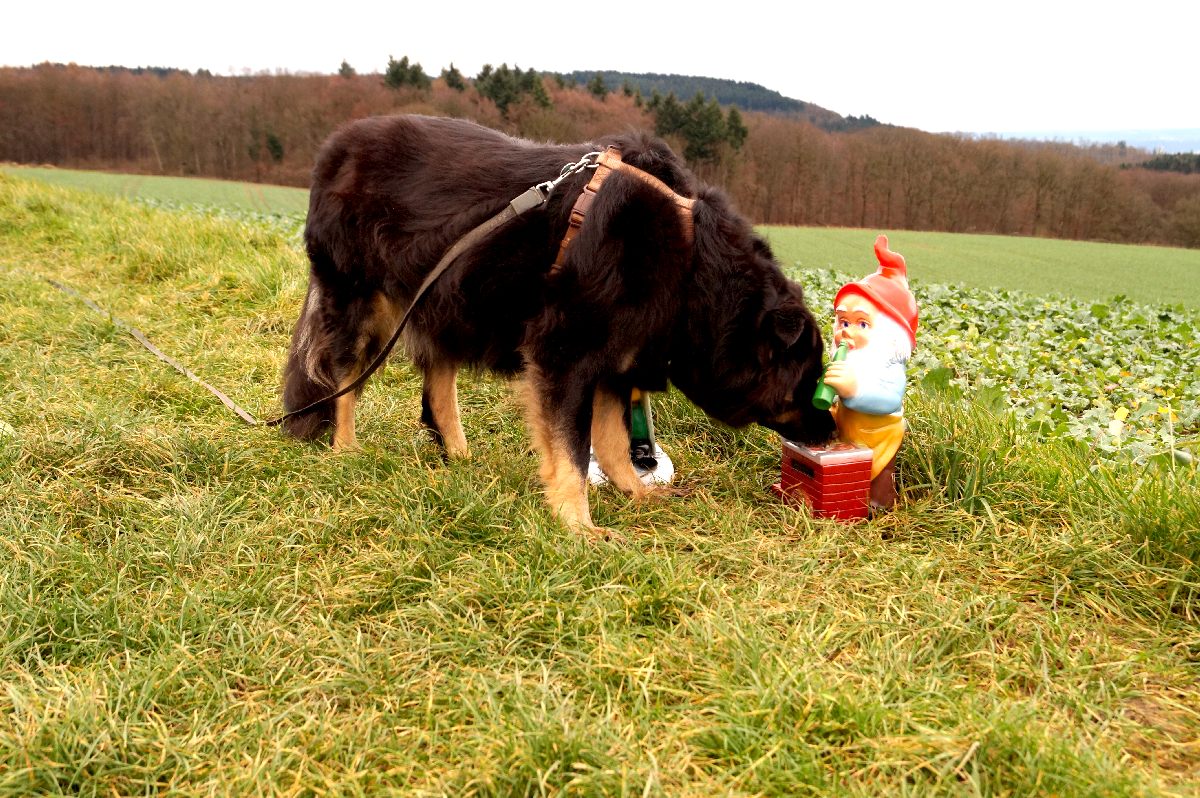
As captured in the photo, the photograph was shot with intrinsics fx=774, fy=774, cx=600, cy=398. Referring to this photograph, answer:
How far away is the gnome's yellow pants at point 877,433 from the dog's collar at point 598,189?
1070 millimetres

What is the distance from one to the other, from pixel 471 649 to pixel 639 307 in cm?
139

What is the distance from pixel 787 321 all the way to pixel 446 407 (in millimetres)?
1836

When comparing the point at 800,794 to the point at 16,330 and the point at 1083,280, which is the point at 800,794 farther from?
the point at 1083,280

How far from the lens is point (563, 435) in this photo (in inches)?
122

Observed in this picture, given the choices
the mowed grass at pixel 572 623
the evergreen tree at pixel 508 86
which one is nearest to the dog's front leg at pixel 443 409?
the mowed grass at pixel 572 623

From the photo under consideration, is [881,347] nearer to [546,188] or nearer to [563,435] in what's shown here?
[563,435]

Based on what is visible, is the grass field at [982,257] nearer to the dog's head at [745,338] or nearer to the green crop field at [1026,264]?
the green crop field at [1026,264]

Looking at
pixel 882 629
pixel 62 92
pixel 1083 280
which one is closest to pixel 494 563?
pixel 882 629

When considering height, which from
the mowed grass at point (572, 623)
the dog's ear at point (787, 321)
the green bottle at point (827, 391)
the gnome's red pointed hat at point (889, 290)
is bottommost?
the mowed grass at point (572, 623)

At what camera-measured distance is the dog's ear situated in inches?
125

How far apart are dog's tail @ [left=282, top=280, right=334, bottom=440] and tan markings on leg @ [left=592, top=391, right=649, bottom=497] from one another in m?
1.35

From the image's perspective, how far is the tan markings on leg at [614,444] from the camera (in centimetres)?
362

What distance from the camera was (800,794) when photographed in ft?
5.84

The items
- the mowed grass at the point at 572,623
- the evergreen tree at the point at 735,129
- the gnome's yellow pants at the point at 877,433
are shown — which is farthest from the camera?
the evergreen tree at the point at 735,129
